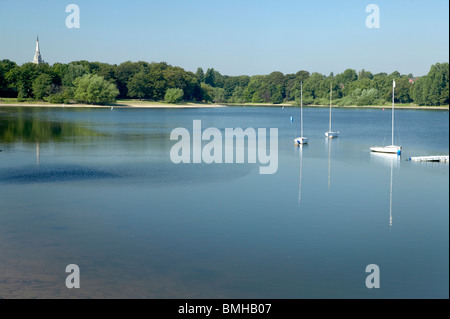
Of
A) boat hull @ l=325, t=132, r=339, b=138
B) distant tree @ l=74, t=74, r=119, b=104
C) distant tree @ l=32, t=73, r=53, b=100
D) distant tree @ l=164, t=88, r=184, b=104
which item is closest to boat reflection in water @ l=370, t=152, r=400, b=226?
boat hull @ l=325, t=132, r=339, b=138

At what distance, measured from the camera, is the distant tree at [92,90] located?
159 m

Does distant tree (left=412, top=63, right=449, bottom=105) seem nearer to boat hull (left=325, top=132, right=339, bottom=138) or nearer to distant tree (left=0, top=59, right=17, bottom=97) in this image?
boat hull (left=325, top=132, right=339, bottom=138)

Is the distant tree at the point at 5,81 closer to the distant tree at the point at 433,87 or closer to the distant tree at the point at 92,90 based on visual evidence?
the distant tree at the point at 92,90

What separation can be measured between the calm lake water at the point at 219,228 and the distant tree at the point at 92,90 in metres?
117

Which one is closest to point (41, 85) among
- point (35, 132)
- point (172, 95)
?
point (172, 95)

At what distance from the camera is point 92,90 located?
16038cm

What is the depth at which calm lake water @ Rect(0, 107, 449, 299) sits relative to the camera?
18000mm

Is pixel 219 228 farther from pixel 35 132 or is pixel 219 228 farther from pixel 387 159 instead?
pixel 35 132

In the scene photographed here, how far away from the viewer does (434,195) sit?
3331cm

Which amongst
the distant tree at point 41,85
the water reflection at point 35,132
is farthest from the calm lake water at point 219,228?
the distant tree at point 41,85
